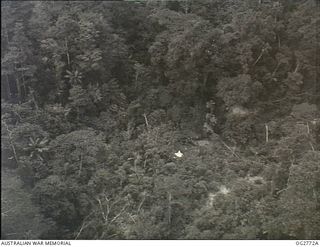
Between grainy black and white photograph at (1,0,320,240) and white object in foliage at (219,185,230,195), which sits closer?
grainy black and white photograph at (1,0,320,240)

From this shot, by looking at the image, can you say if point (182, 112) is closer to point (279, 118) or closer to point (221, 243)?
point (279, 118)

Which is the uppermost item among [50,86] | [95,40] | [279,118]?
[95,40]

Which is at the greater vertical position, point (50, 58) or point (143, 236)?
point (50, 58)

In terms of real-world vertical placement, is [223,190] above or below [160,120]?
below

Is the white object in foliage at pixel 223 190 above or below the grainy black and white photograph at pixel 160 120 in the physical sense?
below

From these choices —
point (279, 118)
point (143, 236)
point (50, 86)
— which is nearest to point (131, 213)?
point (143, 236)

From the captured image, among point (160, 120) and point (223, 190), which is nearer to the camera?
point (223, 190)

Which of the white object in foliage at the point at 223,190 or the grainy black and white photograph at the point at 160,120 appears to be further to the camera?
the white object in foliage at the point at 223,190

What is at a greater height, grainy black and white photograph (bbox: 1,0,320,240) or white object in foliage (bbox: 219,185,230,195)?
grainy black and white photograph (bbox: 1,0,320,240)
